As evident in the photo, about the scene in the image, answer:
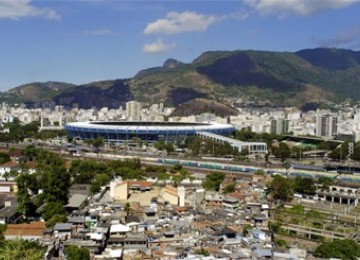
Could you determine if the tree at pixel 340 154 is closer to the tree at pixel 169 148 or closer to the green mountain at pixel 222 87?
the tree at pixel 169 148

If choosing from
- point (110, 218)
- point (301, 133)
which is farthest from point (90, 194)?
point (301, 133)

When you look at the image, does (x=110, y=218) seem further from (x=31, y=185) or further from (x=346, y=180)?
(x=346, y=180)

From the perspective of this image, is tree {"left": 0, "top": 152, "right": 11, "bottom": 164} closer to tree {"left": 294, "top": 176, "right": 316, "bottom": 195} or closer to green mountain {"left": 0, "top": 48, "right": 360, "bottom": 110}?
tree {"left": 294, "top": 176, "right": 316, "bottom": 195}

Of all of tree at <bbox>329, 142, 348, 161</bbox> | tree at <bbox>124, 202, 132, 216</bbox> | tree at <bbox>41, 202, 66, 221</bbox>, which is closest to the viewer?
tree at <bbox>41, 202, 66, 221</bbox>

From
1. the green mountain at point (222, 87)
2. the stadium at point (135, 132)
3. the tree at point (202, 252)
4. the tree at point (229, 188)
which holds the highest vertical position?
the green mountain at point (222, 87)

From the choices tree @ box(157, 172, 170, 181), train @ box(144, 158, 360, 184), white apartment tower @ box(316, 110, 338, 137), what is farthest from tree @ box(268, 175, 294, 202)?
white apartment tower @ box(316, 110, 338, 137)

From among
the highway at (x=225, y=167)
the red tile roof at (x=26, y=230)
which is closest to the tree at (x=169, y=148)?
the highway at (x=225, y=167)
